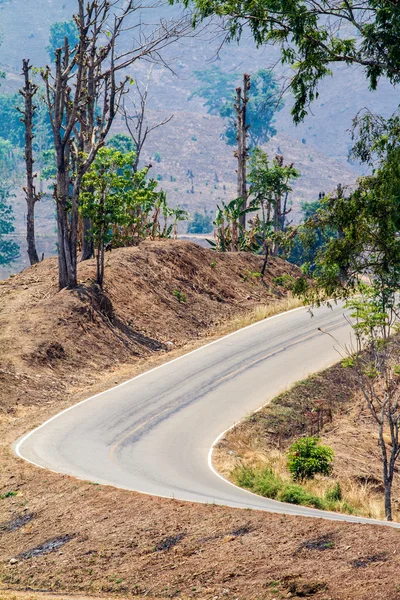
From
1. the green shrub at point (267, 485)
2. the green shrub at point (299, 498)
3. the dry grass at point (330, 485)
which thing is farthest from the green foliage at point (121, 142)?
the green shrub at point (299, 498)

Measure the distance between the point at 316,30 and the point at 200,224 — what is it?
12131 cm

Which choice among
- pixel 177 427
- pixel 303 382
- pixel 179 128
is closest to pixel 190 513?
pixel 177 427

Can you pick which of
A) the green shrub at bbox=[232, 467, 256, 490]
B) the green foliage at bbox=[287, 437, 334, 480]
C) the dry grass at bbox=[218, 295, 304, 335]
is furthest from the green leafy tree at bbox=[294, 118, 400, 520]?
the dry grass at bbox=[218, 295, 304, 335]

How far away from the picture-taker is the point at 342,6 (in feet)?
61.8

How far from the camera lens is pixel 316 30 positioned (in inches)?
773

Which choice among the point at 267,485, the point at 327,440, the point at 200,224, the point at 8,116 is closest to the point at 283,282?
the point at 327,440

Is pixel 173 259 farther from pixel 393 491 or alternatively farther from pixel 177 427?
pixel 393 491

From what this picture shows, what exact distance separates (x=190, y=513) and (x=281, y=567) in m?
3.04

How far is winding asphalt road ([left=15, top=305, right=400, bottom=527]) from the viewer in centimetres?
1936

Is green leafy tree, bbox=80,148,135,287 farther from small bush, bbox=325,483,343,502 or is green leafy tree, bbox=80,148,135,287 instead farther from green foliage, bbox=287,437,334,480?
small bush, bbox=325,483,343,502

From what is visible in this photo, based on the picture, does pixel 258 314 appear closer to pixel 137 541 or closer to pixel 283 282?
pixel 283 282

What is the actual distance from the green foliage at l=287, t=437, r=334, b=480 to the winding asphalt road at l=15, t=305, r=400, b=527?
2266mm

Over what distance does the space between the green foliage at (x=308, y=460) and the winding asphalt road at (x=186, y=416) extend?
227 centimetres

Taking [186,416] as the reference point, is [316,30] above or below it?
above
